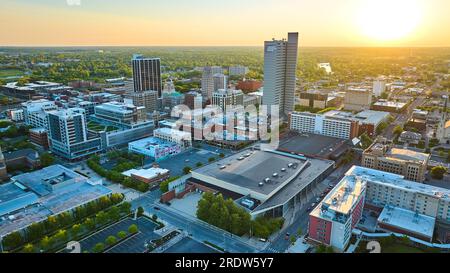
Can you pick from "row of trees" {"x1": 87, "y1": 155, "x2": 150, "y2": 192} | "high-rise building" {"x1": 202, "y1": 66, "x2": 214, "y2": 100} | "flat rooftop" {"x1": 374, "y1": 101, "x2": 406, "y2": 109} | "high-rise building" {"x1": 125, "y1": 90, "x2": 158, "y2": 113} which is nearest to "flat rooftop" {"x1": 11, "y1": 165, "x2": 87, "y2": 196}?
"row of trees" {"x1": 87, "y1": 155, "x2": 150, "y2": 192}

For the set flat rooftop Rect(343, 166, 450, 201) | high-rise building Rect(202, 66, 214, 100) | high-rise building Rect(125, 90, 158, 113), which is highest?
high-rise building Rect(202, 66, 214, 100)

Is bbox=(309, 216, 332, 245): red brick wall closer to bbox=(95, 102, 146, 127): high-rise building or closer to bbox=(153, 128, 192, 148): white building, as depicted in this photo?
bbox=(153, 128, 192, 148): white building

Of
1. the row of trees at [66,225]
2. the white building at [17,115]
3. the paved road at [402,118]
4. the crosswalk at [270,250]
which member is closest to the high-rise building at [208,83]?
the white building at [17,115]

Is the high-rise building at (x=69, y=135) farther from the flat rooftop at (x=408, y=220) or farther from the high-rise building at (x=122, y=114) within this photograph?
the flat rooftop at (x=408, y=220)

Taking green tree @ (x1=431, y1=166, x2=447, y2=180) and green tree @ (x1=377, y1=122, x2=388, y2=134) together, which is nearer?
green tree @ (x1=431, y1=166, x2=447, y2=180)

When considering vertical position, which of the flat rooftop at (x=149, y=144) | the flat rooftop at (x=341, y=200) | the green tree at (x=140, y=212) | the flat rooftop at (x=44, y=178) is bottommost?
the green tree at (x=140, y=212)
